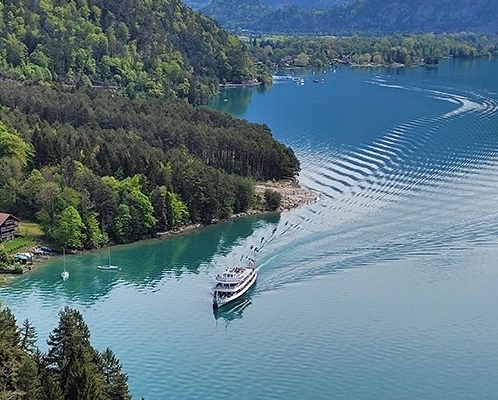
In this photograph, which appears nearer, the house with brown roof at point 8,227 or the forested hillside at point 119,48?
the house with brown roof at point 8,227

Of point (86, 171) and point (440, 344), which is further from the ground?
point (86, 171)

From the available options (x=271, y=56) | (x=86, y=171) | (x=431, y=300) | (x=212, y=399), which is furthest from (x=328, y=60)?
(x=212, y=399)

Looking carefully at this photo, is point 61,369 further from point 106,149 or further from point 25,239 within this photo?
point 106,149

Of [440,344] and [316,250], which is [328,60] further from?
[440,344]

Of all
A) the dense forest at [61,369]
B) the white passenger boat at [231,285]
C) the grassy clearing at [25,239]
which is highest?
the dense forest at [61,369]

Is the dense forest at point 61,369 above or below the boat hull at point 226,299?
above

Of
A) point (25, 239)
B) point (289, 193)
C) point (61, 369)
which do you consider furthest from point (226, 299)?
point (289, 193)

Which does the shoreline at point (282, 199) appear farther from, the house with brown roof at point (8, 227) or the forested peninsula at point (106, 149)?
the house with brown roof at point (8, 227)

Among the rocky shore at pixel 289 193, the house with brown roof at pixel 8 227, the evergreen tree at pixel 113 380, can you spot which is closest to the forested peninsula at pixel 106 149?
the rocky shore at pixel 289 193

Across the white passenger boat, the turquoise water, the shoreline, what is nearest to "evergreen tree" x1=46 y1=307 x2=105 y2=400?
the turquoise water
